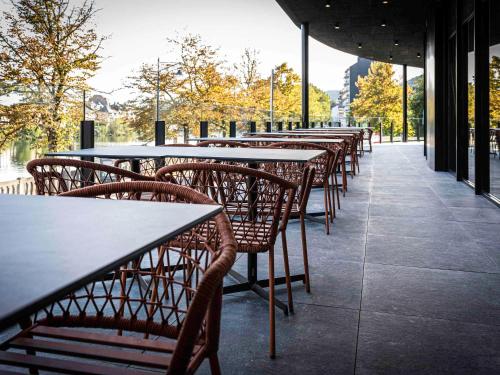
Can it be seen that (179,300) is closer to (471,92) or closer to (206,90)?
(471,92)

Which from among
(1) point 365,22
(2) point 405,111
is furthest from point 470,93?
(2) point 405,111

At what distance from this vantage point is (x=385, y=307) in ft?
8.86

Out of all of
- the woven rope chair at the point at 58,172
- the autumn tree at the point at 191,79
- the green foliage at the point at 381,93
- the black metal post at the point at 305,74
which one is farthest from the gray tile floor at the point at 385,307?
the green foliage at the point at 381,93

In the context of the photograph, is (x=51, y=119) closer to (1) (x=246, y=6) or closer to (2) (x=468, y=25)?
(2) (x=468, y=25)

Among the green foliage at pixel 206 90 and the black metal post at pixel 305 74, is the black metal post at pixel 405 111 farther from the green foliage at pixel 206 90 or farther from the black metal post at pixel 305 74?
the black metal post at pixel 305 74

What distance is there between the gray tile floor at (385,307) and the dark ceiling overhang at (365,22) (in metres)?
8.60

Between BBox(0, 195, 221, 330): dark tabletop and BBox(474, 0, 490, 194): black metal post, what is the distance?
5990mm

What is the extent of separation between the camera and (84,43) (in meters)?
15.1

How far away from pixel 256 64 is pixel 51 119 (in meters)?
12.8

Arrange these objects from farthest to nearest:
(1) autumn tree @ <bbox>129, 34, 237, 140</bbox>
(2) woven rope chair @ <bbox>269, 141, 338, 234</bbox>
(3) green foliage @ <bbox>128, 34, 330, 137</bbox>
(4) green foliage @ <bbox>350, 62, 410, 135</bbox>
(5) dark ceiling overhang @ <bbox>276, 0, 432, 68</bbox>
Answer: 1. (4) green foliage @ <bbox>350, 62, 410, 135</bbox>
2. (1) autumn tree @ <bbox>129, 34, 237, 140</bbox>
3. (5) dark ceiling overhang @ <bbox>276, 0, 432, 68</bbox>
4. (3) green foliage @ <bbox>128, 34, 330, 137</bbox>
5. (2) woven rope chair @ <bbox>269, 141, 338, 234</bbox>

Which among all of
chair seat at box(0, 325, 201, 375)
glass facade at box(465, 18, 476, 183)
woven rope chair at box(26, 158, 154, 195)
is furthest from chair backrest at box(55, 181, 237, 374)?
glass facade at box(465, 18, 476, 183)

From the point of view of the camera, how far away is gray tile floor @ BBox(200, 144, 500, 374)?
6.89 feet

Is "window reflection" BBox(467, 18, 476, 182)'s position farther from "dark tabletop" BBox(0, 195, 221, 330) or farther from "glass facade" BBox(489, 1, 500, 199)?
"dark tabletop" BBox(0, 195, 221, 330)

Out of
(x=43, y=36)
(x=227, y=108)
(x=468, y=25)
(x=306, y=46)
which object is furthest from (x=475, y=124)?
(x=43, y=36)
